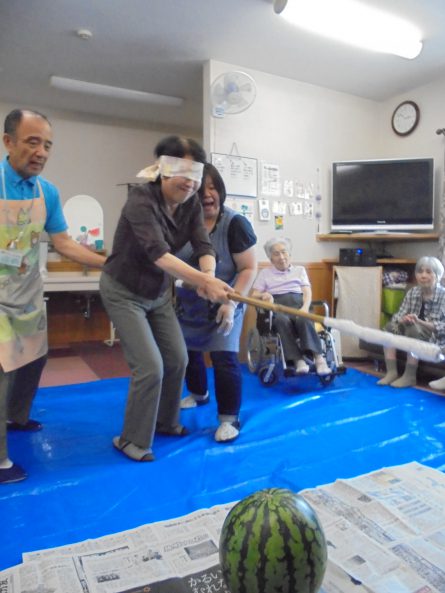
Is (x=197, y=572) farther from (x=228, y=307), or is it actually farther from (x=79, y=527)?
(x=228, y=307)

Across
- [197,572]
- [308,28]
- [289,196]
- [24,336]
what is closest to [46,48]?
[308,28]

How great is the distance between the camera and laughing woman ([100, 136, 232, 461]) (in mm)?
1841

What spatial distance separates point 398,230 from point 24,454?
12.3 ft

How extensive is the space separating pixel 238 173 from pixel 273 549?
11.3 ft

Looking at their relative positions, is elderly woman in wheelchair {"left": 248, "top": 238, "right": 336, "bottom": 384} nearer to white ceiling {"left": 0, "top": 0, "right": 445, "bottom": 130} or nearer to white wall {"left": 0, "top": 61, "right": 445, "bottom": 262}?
white wall {"left": 0, "top": 61, "right": 445, "bottom": 262}


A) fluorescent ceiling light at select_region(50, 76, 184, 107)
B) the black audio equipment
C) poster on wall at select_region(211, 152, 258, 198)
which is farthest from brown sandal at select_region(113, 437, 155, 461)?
fluorescent ceiling light at select_region(50, 76, 184, 107)

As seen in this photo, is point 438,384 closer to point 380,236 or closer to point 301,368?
point 301,368

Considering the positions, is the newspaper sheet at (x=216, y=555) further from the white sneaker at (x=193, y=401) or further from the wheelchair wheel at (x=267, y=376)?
the wheelchair wheel at (x=267, y=376)

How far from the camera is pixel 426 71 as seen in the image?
13.4 feet

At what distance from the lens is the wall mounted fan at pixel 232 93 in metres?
3.59

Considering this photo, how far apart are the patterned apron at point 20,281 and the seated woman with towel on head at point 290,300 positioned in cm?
172

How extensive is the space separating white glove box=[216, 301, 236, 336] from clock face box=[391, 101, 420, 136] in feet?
11.1

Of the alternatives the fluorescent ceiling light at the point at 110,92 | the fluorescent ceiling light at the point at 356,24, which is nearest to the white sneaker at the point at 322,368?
the fluorescent ceiling light at the point at 356,24

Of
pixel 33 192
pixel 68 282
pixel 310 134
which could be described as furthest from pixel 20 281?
pixel 310 134
